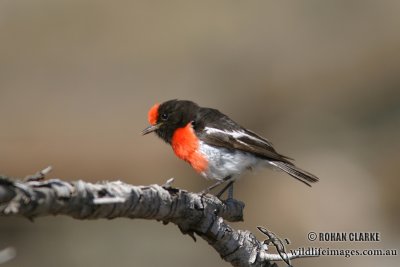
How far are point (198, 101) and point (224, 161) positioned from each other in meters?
7.32

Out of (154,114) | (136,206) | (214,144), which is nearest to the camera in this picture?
(136,206)

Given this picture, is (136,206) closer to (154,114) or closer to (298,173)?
(298,173)

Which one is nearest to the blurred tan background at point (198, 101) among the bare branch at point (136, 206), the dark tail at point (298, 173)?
the dark tail at point (298, 173)

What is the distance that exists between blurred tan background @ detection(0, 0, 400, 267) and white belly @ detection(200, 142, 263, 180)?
11.4ft

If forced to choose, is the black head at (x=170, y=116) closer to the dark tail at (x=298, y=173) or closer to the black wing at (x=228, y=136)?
the black wing at (x=228, y=136)

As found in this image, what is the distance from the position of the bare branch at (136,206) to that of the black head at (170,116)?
2.06 metres

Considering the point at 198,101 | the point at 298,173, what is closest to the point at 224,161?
the point at 298,173

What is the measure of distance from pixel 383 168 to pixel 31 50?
7.08 metres

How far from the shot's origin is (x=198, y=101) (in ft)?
44.0

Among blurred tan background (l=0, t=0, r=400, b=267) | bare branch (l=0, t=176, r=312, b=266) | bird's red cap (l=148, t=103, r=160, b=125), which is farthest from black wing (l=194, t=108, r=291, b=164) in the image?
blurred tan background (l=0, t=0, r=400, b=267)

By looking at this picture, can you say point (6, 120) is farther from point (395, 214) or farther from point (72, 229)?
point (395, 214)

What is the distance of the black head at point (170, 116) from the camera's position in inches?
252

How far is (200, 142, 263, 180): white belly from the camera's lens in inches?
239

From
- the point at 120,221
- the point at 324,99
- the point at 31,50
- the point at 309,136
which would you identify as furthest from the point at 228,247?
the point at 31,50
